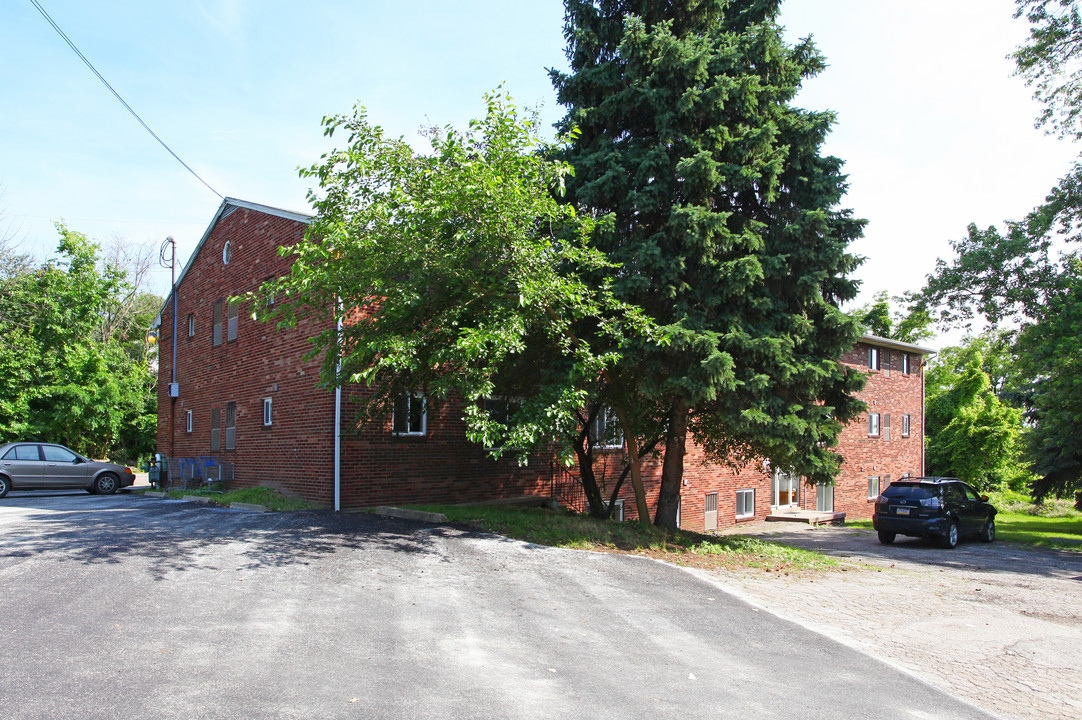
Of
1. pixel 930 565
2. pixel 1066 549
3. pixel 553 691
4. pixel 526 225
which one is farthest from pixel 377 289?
pixel 1066 549

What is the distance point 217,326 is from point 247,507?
7.57 m

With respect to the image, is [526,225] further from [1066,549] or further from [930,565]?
[1066,549]

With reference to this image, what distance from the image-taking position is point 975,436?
128 feet

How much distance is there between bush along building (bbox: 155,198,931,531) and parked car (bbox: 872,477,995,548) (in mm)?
2366

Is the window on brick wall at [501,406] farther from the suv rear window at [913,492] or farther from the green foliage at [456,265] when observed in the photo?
the suv rear window at [913,492]

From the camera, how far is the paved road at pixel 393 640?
495cm

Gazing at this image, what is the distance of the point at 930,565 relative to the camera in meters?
14.3

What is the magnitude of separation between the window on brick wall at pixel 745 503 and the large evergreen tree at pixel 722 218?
13.0 meters

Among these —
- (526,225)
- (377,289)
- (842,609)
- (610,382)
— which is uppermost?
(526,225)

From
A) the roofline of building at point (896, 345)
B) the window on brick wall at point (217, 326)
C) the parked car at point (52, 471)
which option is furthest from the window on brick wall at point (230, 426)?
the roofline of building at point (896, 345)

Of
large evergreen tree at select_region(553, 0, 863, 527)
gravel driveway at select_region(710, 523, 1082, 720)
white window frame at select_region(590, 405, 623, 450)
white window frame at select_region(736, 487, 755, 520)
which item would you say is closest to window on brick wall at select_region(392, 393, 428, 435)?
white window frame at select_region(590, 405, 623, 450)

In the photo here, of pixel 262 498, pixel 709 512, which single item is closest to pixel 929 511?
pixel 709 512

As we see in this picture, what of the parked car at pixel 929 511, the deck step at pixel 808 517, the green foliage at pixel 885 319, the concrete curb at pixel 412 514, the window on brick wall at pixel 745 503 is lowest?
the deck step at pixel 808 517

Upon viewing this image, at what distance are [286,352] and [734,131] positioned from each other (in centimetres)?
1104
